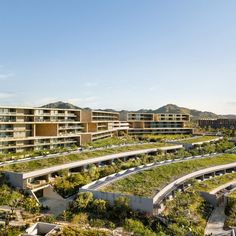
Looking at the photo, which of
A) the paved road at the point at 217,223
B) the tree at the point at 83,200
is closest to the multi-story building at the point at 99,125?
the tree at the point at 83,200

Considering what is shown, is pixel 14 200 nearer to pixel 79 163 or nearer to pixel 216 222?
pixel 79 163

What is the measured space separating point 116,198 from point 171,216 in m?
6.88

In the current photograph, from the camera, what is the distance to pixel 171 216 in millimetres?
36156

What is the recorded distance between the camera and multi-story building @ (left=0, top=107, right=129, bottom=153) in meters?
67.2

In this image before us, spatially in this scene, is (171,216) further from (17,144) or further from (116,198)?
(17,144)

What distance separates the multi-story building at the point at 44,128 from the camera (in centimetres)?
6725

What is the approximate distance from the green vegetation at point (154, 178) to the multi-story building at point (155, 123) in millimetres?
57303

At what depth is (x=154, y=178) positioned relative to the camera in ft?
158

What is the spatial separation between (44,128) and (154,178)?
37.7 meters

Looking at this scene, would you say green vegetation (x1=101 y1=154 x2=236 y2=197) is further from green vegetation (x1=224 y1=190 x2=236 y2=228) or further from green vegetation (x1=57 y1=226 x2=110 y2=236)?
green vegetation (x1=57 y1=226 x2=110 y2=236)

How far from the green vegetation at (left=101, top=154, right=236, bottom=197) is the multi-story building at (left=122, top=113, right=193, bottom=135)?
5730 cm

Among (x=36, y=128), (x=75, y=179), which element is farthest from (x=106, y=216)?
(x=36, y=128)

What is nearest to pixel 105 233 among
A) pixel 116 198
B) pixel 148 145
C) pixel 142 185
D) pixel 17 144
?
pixel 116 198

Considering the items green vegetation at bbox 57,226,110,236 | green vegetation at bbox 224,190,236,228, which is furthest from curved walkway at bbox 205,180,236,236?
green vegetation at bbox 57,226,110,236
